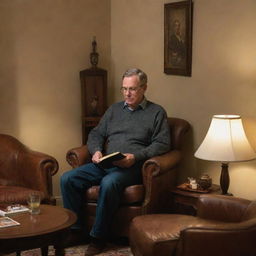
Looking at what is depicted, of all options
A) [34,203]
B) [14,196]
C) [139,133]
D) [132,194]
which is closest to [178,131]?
[139,133]

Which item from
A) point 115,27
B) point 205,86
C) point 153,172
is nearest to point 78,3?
point 115,27

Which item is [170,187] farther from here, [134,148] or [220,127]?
[220,127]

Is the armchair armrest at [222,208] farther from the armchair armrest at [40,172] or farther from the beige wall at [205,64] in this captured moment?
the armchair armrest at [40,172]

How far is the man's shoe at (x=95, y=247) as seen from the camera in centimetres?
365

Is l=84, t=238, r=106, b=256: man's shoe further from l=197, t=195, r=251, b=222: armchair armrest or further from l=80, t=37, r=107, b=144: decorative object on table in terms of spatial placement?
l=80, t=37, r=107, b=144: decorative object on table

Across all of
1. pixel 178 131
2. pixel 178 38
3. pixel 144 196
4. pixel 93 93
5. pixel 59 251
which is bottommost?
pixel 59 251

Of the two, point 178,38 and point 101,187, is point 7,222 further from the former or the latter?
point 178,38

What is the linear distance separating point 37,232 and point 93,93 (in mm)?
2214

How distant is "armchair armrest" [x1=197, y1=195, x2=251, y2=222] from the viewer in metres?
3.01

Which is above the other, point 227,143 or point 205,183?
point 227,143

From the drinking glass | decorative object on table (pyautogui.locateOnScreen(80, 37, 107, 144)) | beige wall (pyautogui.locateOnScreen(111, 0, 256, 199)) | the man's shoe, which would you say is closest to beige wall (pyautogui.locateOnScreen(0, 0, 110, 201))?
decorative object on table (pyautogui.locateOnScreen(80, 37, 107, 144))

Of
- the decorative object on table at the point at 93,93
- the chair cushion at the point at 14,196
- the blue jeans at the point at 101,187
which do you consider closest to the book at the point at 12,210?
the chair cushion at the point at 14,196

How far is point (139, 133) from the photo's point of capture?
3975 millimetres

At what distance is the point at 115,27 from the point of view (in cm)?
499
